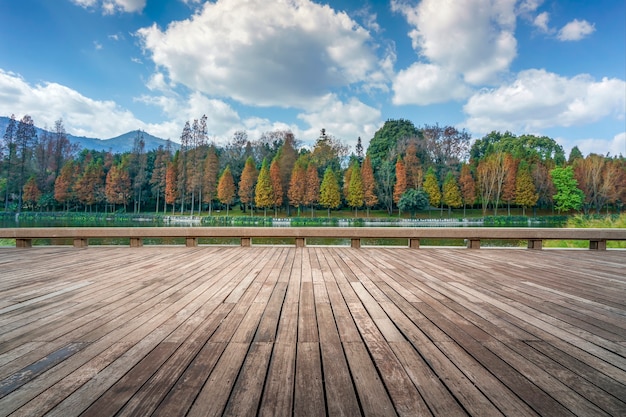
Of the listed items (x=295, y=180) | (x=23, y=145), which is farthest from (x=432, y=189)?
(x=23, y=145)

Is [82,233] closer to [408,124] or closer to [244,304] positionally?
[244,304]

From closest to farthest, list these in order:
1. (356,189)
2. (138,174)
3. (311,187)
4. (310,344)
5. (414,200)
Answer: (310,344)
(414,200)
(356,189)
(311,187)
(138,174)

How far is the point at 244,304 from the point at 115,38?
→ 670 inches

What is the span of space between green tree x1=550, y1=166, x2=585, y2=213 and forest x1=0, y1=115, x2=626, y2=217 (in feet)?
0.37

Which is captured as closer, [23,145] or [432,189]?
[432,189]

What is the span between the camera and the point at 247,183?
39125mm

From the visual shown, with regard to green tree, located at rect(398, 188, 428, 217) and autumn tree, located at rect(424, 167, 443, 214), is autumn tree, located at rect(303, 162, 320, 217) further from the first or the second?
autumn tree, located at rect(424, 167, 443, 214)

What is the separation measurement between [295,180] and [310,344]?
37.0 meters

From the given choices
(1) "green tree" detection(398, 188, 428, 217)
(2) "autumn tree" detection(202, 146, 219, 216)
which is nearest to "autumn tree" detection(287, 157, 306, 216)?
(2) "autumn tree" detection(202, 146, 219, 216)

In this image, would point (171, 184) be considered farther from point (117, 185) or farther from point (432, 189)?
point (432, 189)

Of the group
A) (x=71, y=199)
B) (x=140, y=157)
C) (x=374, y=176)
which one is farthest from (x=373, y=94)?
(x=71, y=199)

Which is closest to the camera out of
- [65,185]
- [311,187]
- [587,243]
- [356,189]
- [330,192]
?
[587,243]

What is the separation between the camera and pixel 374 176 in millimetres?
41656

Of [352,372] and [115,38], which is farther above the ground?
[115,38]
